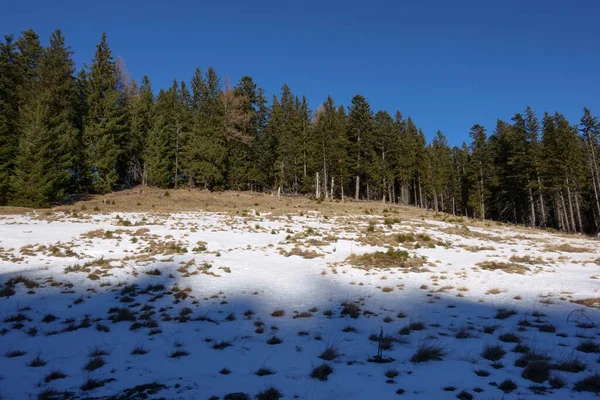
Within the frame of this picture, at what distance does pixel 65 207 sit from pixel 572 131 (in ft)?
214

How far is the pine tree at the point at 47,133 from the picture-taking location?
82.4 ft

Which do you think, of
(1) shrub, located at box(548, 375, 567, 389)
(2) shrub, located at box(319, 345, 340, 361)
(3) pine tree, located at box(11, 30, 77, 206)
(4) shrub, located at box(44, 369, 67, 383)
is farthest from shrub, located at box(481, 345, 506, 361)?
(3) pine tree, located at box(11, 30, 77, 206)

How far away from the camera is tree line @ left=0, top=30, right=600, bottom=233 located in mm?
31541

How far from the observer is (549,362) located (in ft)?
17.2

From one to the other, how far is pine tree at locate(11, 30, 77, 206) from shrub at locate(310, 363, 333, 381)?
2923 centimetres

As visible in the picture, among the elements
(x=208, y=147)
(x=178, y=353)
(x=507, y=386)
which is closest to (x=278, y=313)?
(x=178, y=353)

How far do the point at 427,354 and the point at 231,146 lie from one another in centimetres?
4542

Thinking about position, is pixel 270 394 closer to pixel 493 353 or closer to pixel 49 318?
pixel 493 353

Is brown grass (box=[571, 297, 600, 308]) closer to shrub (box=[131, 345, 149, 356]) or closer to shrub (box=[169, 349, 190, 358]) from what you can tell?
shrub (box=[169, 349, 190, 358])

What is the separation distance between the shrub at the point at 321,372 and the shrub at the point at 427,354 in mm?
1625

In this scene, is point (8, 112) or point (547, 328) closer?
point (547, 328)

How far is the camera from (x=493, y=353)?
18.5 ft

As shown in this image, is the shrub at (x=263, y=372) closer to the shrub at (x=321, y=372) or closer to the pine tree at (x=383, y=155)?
the shrub at (x=321, y=372)

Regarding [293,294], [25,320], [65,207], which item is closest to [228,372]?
[293,294]
